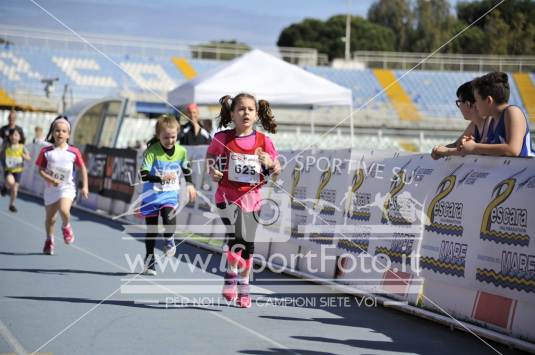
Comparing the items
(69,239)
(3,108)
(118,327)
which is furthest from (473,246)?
(3,108)

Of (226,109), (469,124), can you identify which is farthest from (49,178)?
(469,124)

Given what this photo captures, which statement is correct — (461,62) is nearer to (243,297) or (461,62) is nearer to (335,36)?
(335,36)

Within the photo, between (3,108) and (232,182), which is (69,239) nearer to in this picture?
(232,182)

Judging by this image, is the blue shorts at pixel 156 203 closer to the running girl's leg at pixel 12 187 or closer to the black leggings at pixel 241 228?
the black leggings at pixel 241 228

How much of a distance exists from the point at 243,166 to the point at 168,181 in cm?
253

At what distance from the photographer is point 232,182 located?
28.2ft

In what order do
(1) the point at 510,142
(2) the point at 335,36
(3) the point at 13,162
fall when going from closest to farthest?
(1) the point at 510,142 < (3) the point at 13,162 < (2) the point at 335,36

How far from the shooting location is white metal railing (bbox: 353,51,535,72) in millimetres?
52156

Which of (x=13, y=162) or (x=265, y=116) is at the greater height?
(x=265, y=116)

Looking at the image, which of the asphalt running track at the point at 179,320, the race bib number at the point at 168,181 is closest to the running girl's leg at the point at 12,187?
the asphalt running track at the point at 179,320

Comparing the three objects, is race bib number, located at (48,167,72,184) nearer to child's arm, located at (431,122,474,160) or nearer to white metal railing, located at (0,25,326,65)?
child's arm, located at (431,122,474,160)

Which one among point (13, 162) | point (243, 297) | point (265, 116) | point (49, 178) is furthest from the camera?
point (13, 162)

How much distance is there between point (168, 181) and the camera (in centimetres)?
1086

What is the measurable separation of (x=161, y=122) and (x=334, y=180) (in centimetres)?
216
